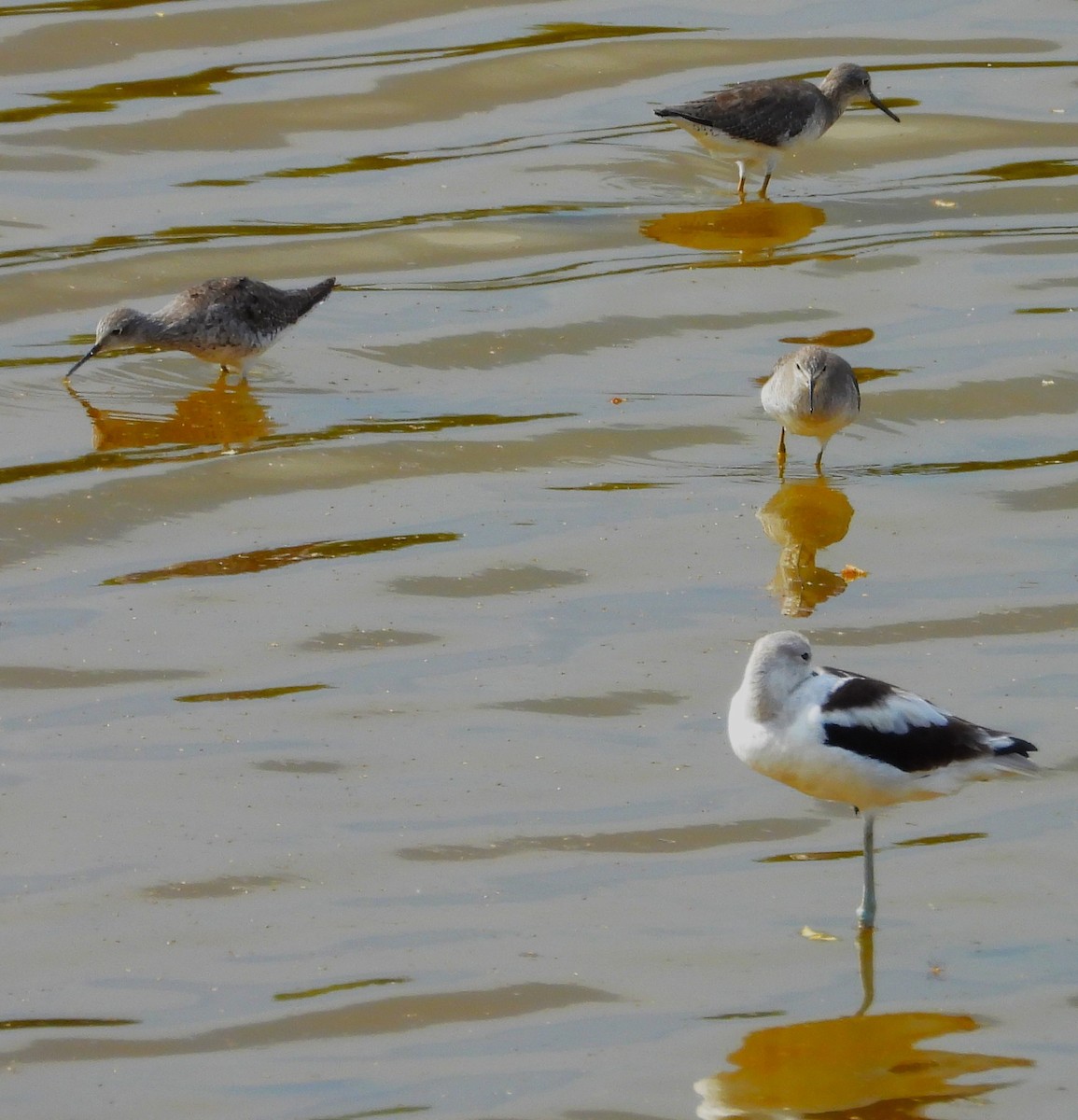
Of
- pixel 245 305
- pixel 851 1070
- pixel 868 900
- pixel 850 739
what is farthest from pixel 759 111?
pixel 851 1070

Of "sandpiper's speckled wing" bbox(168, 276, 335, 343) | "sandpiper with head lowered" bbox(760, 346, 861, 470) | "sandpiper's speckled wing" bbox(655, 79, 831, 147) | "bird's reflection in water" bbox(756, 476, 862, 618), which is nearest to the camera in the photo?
"bird's reflection in water" bbox(756, 476, 862, 618)

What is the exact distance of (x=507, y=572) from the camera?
886 centimetres

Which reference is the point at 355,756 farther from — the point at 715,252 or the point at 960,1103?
the point at 715,252


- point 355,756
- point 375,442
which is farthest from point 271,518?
point 355,756

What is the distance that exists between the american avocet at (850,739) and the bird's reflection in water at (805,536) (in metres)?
2.15

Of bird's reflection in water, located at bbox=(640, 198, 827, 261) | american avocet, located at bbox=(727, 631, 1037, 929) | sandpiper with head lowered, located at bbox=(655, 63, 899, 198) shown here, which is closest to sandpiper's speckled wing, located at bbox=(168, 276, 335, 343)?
bird's reflection in water, located at bbox=(640, 198, 827, 261)

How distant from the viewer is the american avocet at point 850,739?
20.3 feet

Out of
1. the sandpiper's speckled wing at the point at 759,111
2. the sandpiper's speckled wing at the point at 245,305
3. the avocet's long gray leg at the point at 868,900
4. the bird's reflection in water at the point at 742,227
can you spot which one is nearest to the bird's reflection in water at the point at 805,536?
the avocet's long gray leg at the point at 868,900

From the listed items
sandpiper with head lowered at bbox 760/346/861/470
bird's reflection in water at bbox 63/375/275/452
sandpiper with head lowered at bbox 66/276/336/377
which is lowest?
bird's reflection in water at bbox 63/375/275/452

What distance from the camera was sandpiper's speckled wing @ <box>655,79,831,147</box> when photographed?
13961 mm

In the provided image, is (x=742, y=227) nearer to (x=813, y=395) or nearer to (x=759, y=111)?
(x=759, y=111)

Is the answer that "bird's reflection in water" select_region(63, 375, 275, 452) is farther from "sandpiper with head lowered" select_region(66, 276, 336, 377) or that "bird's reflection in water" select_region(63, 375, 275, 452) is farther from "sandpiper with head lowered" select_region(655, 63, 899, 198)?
"sandpiper with head lowered" select_region(655, 63, 899, 198)

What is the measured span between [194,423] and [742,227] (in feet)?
14.7

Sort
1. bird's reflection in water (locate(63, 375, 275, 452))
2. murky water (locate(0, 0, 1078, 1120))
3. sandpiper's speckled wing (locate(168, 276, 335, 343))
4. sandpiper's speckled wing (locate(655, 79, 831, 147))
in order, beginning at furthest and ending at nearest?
sandpiper's speckled wing (locate(655, 79, 831, 147))
sandpiper's speckled wing (locate(168, 276, 335, 343))
bird's reflection in water (locate(63, 375, 275, 452))
murky water (locate(0, 0, 1078, 1120))
